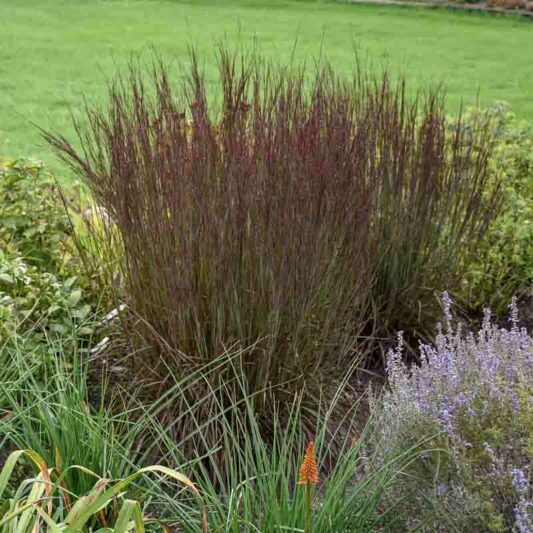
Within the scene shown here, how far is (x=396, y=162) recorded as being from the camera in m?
4.27

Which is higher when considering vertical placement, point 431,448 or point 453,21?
point 431,448

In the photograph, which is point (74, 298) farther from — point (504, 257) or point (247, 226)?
point (504, 257)

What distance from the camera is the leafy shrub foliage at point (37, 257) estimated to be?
3709mm

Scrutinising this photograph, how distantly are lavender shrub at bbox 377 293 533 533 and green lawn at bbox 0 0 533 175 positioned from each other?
6615mm

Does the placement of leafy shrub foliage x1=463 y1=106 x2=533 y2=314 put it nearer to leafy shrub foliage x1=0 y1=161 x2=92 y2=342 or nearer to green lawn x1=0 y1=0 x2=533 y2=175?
leafy shrub foliage x1=0 y1=161 x2=92 y2=342

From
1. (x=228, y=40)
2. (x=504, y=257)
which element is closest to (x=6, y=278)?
(x=504, y=257)

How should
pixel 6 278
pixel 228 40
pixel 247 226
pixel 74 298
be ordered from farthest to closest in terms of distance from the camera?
pixel 228 40
pixel 74 298
pixel 6 278
pixel 247 226

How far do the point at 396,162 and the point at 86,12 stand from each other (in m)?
17.1

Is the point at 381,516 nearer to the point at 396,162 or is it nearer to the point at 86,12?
the point at 396,162

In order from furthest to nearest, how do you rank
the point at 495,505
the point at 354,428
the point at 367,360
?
the point at 367,360
the point at 354,428
the point at 495,505

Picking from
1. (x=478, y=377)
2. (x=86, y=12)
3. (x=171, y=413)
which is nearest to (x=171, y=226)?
(x=171, y=413)

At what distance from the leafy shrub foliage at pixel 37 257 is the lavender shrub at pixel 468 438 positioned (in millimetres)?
1365

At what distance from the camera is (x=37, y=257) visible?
4469mm

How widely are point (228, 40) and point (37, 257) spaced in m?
12.4
